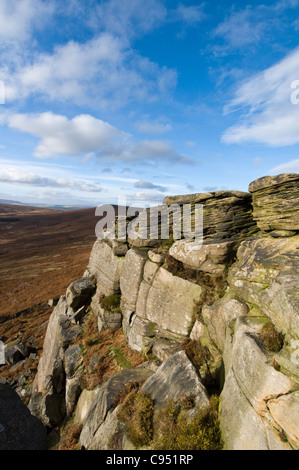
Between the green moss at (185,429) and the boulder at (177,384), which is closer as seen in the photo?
the green moss at (185,429)

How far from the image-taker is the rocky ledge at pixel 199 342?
23.1 feet

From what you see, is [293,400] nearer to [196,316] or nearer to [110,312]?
[196,316]

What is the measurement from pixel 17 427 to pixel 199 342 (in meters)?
10.9

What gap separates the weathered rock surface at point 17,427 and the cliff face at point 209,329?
2.03 metres

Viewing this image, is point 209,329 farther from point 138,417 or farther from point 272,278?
point 138,417

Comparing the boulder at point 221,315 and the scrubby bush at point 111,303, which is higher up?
the boulder at point 221,315

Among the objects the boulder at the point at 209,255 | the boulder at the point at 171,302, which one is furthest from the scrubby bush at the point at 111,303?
the boulder at the point at 209,255

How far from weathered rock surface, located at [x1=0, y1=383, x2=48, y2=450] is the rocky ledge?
6.28ft

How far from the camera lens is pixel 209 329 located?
456 inches

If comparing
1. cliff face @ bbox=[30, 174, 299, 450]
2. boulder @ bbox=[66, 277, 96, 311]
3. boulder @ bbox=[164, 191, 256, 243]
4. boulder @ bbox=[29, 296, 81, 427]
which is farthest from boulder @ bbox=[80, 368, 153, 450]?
boulder @ bbox=[66, 277, 96, 311]

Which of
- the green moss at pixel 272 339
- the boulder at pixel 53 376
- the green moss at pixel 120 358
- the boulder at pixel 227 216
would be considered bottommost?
the boulder at pixel 53 376

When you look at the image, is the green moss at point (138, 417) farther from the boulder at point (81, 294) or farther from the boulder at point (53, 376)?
the boulder at point (81, 294)
